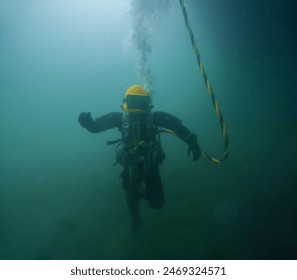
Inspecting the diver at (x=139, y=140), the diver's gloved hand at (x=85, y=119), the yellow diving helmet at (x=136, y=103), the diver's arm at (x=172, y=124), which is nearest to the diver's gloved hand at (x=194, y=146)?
the diver at (x=139, y=140)

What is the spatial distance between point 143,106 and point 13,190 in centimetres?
817

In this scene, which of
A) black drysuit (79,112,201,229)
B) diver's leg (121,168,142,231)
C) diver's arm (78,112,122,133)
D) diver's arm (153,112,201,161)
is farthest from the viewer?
diver's arm (153,112,201,161)

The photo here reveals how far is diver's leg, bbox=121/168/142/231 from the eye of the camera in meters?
4.59

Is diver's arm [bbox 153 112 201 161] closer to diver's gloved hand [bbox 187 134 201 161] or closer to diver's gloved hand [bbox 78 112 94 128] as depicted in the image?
diver's gloved hand [bbox 187 134 201 161]

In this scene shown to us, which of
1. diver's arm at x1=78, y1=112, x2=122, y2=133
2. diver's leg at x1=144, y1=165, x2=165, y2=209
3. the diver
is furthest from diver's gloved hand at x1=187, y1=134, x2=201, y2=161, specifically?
diver's arm at x1=78, y1=112, x2=122, y2=133

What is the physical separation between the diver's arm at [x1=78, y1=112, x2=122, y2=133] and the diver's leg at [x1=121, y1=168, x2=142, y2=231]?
2.81ft

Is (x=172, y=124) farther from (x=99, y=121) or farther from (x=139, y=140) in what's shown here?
(x=99, y=121)

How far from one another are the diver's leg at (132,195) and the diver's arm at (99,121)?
2.81 ft

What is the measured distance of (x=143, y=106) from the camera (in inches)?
176

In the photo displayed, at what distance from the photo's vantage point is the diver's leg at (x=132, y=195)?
181 inches

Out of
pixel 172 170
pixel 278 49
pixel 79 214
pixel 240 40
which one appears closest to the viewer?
pixel 79 214
